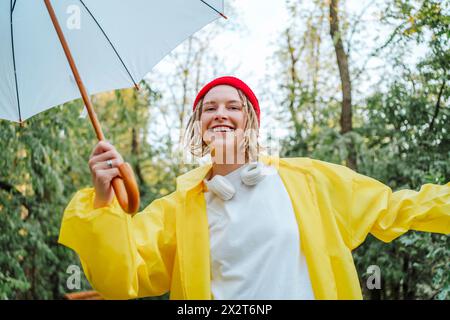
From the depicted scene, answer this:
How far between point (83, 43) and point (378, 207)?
1.37 m

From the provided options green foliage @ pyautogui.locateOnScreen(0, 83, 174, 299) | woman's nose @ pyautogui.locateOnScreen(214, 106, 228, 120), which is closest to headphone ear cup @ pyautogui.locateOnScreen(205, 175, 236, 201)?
woman's nose @ pyautogui.locateOnScreen(214, 106, 228, 120)

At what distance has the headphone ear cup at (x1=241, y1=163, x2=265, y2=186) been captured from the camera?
187 centimetres

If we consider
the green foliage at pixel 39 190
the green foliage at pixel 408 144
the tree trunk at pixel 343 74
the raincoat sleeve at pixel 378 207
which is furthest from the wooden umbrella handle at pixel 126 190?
the tree trunk at pixel 343 74

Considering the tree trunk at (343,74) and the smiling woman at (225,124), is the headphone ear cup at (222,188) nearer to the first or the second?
the smiling woman at (225,124)

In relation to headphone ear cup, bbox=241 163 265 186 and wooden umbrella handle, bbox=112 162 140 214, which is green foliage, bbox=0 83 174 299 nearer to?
headphone ear cup, bbox=241 163 265 186

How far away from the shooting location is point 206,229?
182cm

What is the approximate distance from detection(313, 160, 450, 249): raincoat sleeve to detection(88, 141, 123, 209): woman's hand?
→ 0.75 m

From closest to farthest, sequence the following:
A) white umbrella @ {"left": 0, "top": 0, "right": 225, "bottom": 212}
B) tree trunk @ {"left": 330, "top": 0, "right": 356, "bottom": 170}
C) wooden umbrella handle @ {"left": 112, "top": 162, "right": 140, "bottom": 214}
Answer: wooden umbrella handle @ {"left": 112, "top": 162, "right": 140, "bottom": 214} < white umbrella @ {"left": 0, "top": 0, "right": 225, "bottom": 212} < tree trunk @ {"left": 330, "top": 0, "right": 356, "bottom": 170}

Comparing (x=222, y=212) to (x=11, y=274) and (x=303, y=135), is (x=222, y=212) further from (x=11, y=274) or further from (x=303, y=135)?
(x=303, y=135)

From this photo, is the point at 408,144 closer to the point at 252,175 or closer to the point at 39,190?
the point at 252,175

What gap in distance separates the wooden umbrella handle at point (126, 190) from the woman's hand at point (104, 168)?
2 centimetres

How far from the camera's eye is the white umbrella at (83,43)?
2164 millimetres

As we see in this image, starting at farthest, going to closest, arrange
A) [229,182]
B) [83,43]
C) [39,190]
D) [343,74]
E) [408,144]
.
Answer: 1. [343,74]
2. [39,190]
3. [408,144]
4. [83,43]
5. [229,182]

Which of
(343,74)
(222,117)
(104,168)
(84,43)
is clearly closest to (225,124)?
(222,117)
